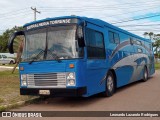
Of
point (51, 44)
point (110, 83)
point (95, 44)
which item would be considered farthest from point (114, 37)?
point (51, 44)

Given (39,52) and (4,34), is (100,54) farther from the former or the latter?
(4,34)

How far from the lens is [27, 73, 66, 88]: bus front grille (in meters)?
9.61

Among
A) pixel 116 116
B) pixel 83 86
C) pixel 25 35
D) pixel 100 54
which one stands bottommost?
pixel 116 116

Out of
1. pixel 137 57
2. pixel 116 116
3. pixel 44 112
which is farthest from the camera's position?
pixel 137 57

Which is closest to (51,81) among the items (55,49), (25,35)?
(55,49)

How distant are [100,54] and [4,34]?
74.5 metres

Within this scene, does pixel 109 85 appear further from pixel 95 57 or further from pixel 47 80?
pixel 47 80

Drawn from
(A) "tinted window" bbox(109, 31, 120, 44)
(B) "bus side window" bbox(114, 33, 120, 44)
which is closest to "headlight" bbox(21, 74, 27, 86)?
(A) "tinted window" bbox(109, 31, 120, 44)

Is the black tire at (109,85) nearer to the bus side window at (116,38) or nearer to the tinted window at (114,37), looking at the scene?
the tinted window at (114,37)

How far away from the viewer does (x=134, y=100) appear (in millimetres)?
10969

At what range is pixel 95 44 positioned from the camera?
10773mm

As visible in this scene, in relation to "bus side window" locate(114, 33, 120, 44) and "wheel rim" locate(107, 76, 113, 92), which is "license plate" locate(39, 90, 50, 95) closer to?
"wheel rim" locate(107, 76, 113, 92)

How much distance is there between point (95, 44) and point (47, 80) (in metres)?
2.23

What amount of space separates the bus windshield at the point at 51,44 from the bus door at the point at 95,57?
66cm
